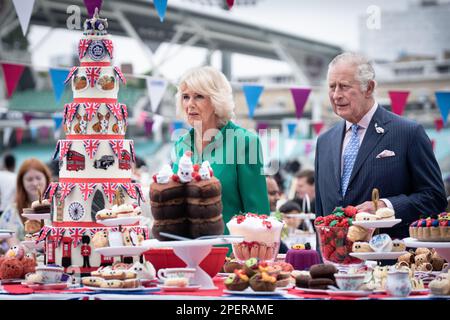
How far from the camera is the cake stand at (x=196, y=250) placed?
3.78m

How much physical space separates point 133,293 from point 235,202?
1473mm

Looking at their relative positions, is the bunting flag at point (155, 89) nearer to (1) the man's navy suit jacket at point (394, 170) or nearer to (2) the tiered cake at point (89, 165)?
(1) the man's navy suit jacket at point (394, 170)

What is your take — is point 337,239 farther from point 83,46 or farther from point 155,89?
point 155,89

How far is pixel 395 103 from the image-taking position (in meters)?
12.3

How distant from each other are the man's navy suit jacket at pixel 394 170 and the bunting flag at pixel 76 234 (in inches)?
63.8

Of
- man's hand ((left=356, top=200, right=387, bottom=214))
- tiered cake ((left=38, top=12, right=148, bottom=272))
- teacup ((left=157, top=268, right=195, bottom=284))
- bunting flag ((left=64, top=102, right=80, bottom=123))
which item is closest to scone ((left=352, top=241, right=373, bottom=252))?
man's hand ((left=356, top=200, right=387, bottom=214))

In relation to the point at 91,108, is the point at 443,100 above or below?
above

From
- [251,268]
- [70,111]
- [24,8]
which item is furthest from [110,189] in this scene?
[24,8]

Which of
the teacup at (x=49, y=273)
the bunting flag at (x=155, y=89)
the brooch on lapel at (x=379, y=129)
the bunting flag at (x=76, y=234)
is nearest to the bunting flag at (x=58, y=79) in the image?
the bunting flag at (x=155, y=89)

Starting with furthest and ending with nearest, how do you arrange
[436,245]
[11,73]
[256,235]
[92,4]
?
1. [11,73]
2. [92,4]
3. [256,235]
4. [436,245]

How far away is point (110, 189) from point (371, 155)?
160cm

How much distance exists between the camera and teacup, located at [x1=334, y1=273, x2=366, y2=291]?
373 cm

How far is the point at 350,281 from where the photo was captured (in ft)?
12.2

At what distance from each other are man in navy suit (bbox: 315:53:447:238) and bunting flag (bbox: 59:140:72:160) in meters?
1.57
